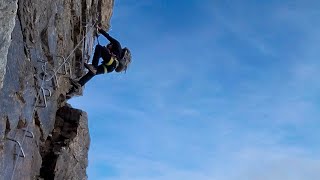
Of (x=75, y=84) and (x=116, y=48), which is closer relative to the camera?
(x=75, y=84)

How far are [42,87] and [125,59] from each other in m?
6.17

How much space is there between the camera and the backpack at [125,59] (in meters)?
17.4

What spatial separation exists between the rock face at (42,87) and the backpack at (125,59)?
128 cm

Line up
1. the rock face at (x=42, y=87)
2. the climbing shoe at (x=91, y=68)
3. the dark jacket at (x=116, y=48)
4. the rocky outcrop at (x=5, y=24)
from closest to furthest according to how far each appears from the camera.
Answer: the rocky outcrop at (x=5, y=24)
the rock face at (x=42, y=87)
the climbing shoe at (x=91, y=68)
the dark jacket at (x=116, y=48)

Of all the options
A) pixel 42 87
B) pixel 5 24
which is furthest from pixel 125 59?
pixel 5 24

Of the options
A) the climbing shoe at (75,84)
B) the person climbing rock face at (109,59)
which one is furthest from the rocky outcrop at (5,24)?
the person climbing rock face at (109,59)

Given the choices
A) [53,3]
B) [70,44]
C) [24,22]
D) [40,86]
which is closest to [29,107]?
[40,86]

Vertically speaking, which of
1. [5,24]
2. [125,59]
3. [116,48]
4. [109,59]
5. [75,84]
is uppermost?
[116,48]

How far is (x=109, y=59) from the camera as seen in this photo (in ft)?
55.0

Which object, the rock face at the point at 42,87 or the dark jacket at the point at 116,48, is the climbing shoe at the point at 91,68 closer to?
the rock face at the point at 42,87

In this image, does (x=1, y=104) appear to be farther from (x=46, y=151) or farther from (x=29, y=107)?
(x=46, y=151)

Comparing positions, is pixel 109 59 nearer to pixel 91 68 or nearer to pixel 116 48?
pixel 116 48

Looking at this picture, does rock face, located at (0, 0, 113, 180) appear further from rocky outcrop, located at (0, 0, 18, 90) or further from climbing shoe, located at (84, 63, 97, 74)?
climbing shoe, located at (84, 63, 97, 74)

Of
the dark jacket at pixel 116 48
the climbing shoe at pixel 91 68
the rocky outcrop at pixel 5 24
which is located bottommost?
the rocky outcrop at pixel 5 24
